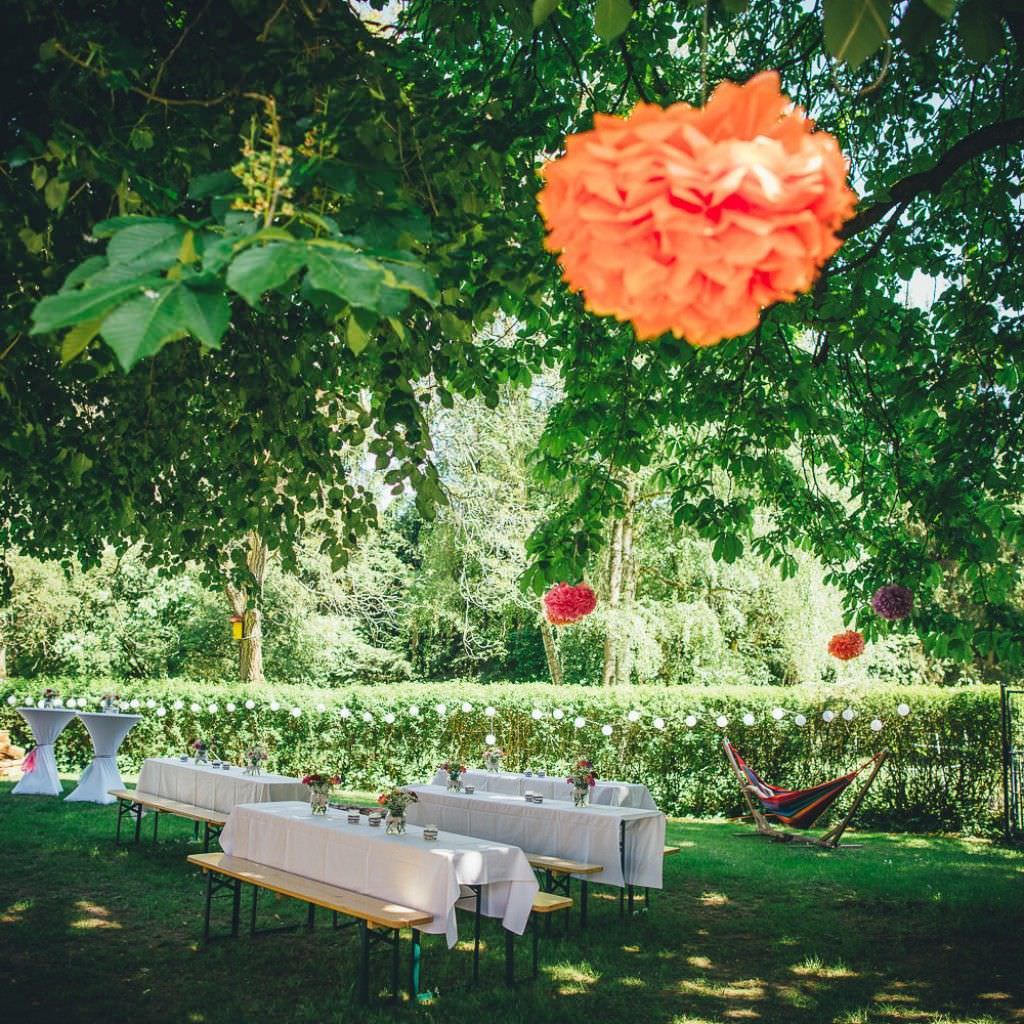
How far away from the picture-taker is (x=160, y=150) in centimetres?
314

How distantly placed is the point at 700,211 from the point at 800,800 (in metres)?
10.2

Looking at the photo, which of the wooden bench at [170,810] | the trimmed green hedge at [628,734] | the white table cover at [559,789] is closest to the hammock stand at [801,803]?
the trimmed green hedge at [628,734]

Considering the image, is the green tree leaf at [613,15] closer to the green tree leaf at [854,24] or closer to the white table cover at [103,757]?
the green tree leaf at [854,24]

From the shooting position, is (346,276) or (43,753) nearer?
(346,276)

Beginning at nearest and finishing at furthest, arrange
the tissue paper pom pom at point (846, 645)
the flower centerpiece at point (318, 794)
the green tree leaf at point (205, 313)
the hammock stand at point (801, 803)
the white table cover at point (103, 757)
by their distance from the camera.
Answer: the green tree leaf at point (205, 313)
the flower centerpiece at point (318, 794)
the tissue paper pom pom at point (846, 645)
the hammock stand at point (801, 803)
the white table cover at point (103, 757)

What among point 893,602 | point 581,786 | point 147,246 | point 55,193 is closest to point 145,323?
point 147,246

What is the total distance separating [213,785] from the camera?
9109 mm

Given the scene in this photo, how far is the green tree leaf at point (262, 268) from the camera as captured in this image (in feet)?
3.86

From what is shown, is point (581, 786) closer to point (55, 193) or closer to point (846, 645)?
point (846, 645)

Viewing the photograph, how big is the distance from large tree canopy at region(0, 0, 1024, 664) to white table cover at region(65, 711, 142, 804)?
4.92m

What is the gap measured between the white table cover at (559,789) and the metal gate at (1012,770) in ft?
15.1

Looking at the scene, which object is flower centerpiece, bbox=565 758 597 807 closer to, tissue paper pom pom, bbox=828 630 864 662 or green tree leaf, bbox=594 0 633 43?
tissue paper pom pom, bbox=828 630 864 662

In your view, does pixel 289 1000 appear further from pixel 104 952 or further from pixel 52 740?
pixel 52 740

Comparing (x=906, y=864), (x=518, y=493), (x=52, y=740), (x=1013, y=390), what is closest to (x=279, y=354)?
(x=1013, y=390)
